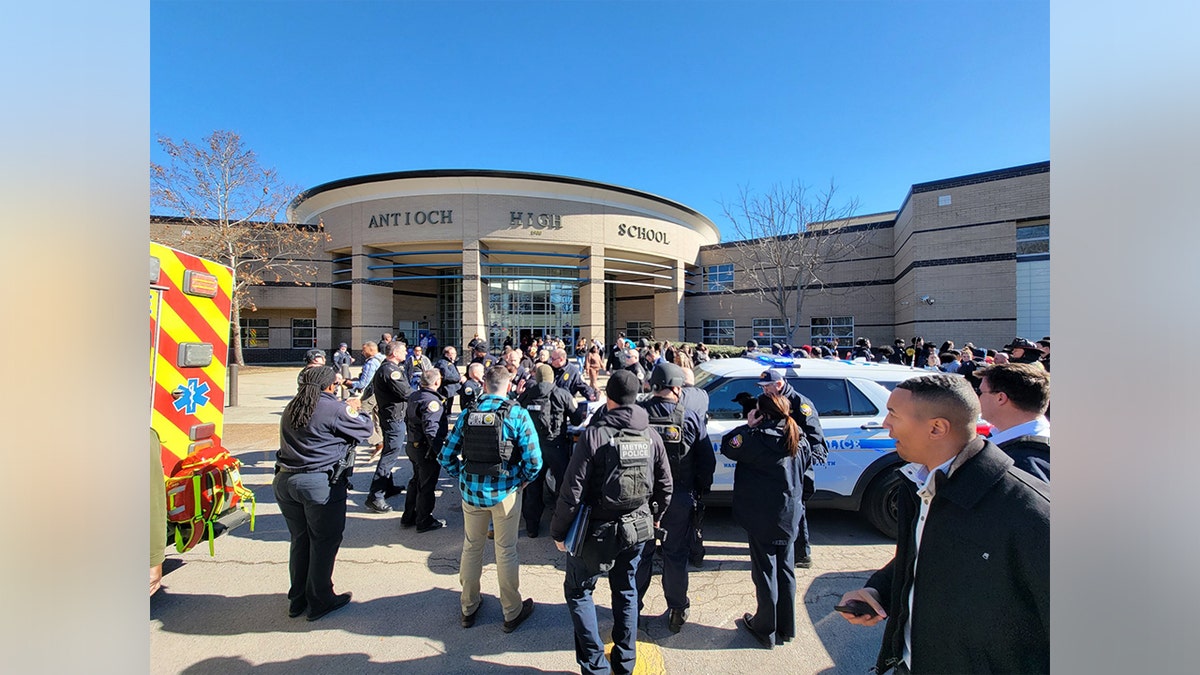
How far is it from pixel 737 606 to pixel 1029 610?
7.77 feet

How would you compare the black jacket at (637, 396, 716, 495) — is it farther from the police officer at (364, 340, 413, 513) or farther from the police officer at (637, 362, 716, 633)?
the police officer at (364, 340, 413, 513)

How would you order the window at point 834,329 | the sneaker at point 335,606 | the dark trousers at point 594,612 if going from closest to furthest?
the dark trousers at point 594,612
the sneaker at point 335,606
the window at point 834,329

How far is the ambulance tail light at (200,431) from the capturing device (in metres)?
3.42

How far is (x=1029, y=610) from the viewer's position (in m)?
1.25

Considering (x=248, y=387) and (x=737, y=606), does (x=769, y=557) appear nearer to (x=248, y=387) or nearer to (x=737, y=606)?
(x=737, y=606)

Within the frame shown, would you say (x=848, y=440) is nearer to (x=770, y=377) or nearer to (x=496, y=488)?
(x=770, y=377)

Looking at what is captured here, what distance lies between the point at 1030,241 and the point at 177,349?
26.8m

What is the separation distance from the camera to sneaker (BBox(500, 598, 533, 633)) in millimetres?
2916

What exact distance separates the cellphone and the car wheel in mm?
3071

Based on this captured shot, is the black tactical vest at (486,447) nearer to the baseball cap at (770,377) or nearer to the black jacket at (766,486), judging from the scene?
the black jacket at (766,486)

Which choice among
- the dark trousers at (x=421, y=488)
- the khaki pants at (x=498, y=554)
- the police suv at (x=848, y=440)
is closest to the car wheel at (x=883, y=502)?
the police suv at (x=848, y=440)

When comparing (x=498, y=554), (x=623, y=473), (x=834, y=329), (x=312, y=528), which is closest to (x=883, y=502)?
(x=623, y=473)

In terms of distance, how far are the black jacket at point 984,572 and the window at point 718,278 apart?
29254mm
